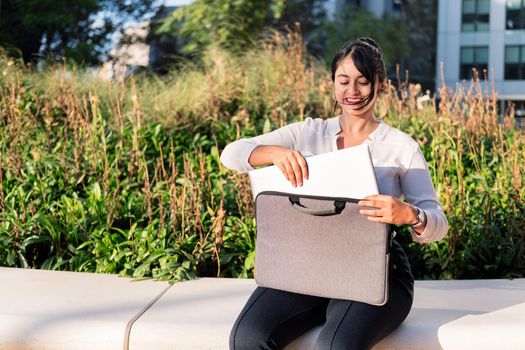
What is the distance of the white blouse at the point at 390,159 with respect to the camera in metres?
2.58

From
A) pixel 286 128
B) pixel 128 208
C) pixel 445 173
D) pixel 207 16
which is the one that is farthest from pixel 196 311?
pixel 207 16

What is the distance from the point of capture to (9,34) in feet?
54.6

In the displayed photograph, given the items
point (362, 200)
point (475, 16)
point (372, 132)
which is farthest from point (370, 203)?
point (475, 16)

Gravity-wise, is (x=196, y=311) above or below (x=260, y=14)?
below

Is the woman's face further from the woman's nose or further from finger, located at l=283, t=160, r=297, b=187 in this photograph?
finger, located at l=283, t=160, r=297, b=187

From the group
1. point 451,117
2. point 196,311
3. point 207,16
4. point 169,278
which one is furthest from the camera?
point 207,16

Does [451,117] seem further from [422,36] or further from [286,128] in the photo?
[422,36]

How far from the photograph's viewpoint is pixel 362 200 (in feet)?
7.79

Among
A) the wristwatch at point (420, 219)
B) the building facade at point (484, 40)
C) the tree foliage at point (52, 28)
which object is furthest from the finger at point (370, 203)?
the building facade at point (484, 40)

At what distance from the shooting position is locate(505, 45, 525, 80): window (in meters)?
36.6

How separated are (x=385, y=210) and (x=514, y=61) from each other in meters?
36.9

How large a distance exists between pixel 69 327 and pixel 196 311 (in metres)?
0.52

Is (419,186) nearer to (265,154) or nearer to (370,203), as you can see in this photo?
(370,203)

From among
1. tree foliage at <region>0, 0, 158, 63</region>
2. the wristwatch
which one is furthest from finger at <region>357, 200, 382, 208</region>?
tree foliage at <region>0, 0, 158, 63</region>
